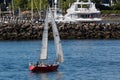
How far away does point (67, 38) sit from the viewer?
103m

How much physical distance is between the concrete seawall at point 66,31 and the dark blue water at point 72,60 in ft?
12.2

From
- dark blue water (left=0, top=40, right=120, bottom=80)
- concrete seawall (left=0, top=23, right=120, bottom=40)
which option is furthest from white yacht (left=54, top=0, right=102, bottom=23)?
dark blue water (left=0, top=40, right=120, bottom=80)

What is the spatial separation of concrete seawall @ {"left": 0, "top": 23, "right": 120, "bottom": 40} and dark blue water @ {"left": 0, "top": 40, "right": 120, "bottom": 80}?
12.2 feet

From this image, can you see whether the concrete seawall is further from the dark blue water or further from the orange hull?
the orange hull

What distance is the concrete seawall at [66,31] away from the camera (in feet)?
338

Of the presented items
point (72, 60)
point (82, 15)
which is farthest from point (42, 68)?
point (82, 15)

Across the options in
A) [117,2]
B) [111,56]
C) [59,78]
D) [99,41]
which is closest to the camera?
[59,78]

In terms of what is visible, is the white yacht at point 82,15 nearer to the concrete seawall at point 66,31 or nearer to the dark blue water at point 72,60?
the concrete seawall at point 66,31

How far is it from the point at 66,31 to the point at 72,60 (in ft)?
103

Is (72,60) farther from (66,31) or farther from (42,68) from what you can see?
(66,31)

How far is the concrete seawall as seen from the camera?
103 m

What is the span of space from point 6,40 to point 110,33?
13.5 m

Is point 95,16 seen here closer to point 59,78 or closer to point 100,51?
point 100,51

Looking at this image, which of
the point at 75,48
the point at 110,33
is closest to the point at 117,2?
the point at 110,33
